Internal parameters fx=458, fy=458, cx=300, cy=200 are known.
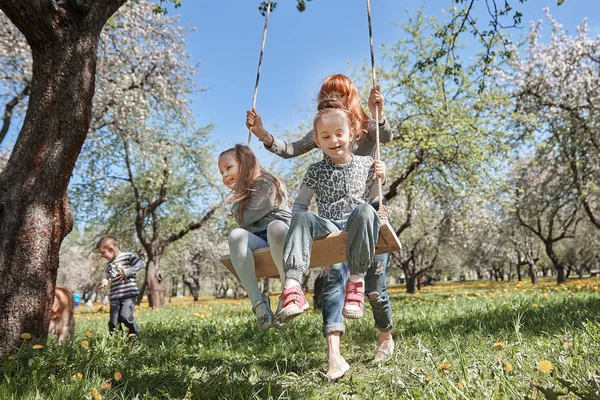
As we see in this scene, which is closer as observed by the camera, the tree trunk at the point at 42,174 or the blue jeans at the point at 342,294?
the blue jeans at the point at 342,294

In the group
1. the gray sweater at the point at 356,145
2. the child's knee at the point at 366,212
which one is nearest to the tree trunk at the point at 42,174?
the gray sweater at the point at 356,145

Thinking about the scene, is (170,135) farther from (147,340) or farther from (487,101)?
(147,340)

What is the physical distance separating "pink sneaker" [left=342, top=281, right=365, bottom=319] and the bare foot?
0.40 metres

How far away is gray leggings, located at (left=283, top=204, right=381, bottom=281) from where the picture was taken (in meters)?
2.83

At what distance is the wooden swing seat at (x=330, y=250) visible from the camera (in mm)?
2930

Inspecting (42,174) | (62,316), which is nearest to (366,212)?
(42,174)

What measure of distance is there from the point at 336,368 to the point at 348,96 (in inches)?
79.8

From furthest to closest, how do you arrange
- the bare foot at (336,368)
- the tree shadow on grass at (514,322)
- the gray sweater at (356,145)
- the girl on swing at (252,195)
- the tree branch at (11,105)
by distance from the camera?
1. the tree branch at (11,105)
2. the tree shadow on grass at (514,322)
3. the gray sweater at (356,145)
4. the girl on swing at (252,195)
5. the bare foot at (336,368)

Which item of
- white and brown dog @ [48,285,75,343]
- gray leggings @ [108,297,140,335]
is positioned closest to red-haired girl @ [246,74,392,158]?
gray leggings @ [108,297,140,335]

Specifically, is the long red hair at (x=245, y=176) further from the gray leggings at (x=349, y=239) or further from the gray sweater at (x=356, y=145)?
the gray leggings at (x=349, y=239)

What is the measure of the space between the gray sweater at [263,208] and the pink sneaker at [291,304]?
78 centimetres

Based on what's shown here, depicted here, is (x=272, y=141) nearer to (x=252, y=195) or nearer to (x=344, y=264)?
(x=252, y=195)

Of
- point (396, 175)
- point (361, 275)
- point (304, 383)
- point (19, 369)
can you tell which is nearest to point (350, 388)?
point (304, 383)

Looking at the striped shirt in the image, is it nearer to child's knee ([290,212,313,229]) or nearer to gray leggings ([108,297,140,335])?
gray leggings ([108,297,140,335])
